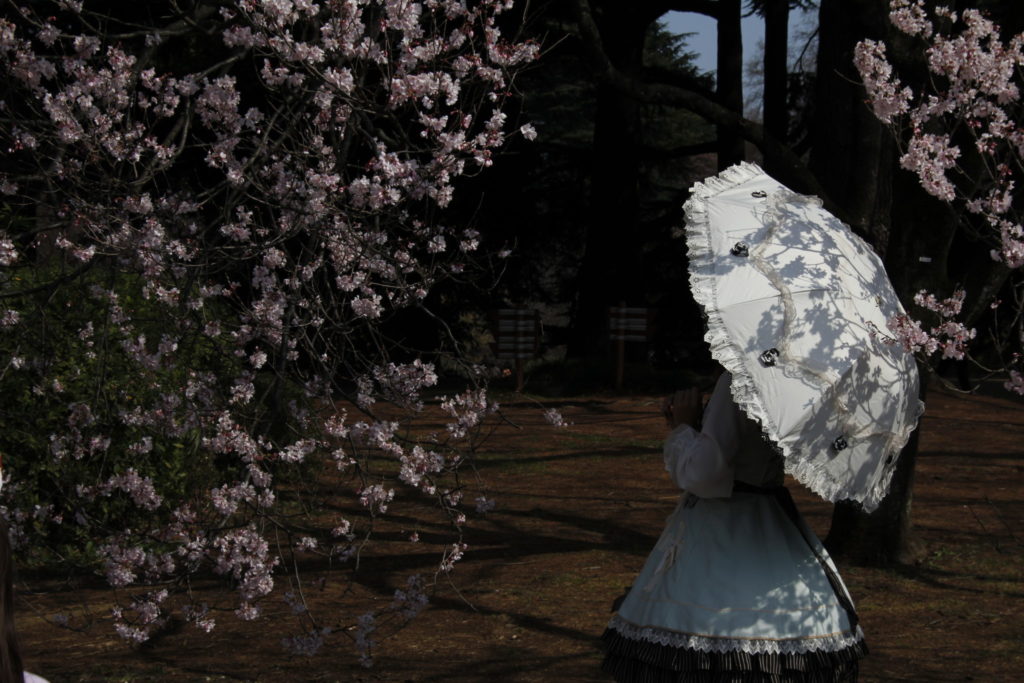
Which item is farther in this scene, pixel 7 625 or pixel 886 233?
pixel 886 233

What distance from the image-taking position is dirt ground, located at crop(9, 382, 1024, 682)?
5.36 m

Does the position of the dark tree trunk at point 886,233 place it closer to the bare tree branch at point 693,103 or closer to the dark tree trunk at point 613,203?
the bare tree branch at point 693,103

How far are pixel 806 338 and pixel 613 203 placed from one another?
13.9 meters

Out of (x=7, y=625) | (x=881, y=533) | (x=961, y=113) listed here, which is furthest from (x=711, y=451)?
(x=881, y=533)

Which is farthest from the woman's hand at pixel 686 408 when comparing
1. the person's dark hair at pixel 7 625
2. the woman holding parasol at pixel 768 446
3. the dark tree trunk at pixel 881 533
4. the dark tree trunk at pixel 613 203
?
the dark tree trunk at pixel 613 203

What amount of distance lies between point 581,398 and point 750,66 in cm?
3092

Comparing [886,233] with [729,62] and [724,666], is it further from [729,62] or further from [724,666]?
[729,62]

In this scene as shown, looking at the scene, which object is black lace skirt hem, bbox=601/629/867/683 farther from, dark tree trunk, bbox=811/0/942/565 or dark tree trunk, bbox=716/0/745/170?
dark tree trunk, bbox=716/0/745/170

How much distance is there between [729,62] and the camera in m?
16.6

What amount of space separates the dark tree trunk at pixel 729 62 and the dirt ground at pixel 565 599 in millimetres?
7315

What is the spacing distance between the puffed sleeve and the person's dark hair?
6.73ft

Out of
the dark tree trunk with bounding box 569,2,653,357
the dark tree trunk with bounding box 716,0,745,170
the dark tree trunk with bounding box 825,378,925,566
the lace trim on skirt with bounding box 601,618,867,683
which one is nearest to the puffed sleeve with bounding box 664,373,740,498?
the lace trim on skirt with bounding box 601,618,867,683

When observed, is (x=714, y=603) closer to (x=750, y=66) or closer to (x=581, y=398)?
(x=581, y=398)

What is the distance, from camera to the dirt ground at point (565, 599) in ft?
17.6
